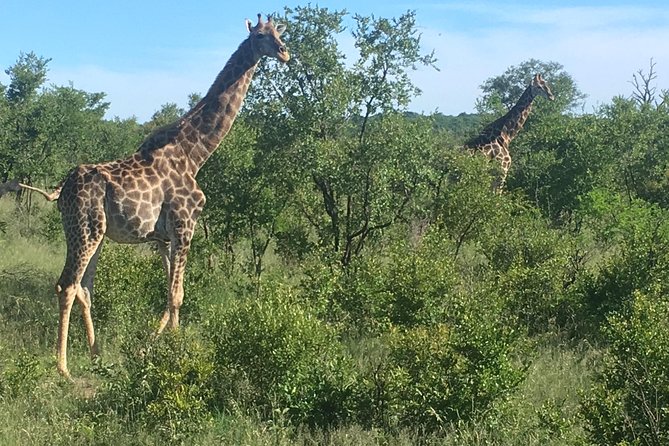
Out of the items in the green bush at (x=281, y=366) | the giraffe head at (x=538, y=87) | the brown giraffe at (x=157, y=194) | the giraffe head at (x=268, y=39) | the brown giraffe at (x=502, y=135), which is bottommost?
the green bush at (x=281, y=366)

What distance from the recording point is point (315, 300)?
24.4ft

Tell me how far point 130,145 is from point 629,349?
1822 cm

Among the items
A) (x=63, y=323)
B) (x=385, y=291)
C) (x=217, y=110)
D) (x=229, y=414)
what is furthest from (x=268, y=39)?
(x=229, y=414)

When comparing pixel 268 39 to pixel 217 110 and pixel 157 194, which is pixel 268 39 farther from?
pixel 157 194

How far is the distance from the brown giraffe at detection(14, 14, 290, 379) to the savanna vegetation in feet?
1.97

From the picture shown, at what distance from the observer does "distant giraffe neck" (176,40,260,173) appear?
857cm

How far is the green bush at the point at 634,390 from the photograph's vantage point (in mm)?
4504

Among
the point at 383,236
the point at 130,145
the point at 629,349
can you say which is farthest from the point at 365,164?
the point at 130,145

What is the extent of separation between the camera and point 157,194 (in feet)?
26.4

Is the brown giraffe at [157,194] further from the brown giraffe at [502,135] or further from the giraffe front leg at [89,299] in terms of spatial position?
the brown giraffe at [502,135]

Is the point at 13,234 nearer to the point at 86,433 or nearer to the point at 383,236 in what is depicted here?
the point at 383,236

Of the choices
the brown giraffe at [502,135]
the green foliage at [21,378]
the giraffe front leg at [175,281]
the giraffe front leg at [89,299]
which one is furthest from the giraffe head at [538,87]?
the green foliage at [21,378]

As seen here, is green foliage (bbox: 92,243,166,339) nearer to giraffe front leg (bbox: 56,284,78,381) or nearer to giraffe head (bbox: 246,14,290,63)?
giraffe front leg (bbox: 56,284,78,381)

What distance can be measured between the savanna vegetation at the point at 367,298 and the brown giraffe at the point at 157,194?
60 cm
